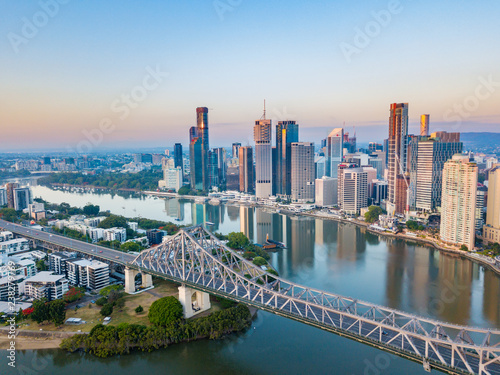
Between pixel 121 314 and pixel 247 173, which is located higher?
pixel 247 173

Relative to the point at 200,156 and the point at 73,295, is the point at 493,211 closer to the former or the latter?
the point at 73,295

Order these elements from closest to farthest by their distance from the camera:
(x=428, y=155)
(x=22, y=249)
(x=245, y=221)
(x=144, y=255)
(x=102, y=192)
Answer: (x=144, y=255), (x=22, y=249), (x=428, y=155), (x=245, y=221), (x=102, y=192)

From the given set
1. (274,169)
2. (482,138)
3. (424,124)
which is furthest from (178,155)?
(482,138)

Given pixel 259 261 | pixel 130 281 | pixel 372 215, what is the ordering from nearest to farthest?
pixel 130 281 < pixel 259 261 < pixel 372 215

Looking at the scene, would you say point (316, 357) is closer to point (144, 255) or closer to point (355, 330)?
point (355, 330)

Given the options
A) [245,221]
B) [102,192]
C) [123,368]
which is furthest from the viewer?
[102,192]

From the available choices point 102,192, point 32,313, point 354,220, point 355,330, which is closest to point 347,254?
point 354,220

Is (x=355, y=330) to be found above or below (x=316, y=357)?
above
